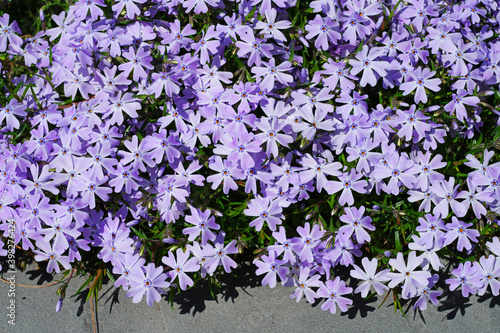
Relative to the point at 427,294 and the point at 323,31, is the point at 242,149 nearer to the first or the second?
the point at 323,31

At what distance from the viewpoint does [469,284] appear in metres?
2.53

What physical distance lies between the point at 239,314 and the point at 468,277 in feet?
4.50

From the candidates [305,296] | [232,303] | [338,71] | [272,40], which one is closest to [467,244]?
[305,296]

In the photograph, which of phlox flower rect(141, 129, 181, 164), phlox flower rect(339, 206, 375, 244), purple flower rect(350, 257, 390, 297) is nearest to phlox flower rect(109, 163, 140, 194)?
phlox flower rect(141, 129, 181, 164)

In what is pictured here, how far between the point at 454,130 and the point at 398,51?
58 cm

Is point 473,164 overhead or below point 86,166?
below

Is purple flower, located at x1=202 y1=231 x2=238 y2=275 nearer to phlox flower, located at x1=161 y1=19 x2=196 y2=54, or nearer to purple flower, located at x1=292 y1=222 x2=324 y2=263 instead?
purple flower, located at x1=292 y1=222 x2=324 y2=263

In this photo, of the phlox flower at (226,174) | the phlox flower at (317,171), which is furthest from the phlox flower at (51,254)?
the phlox flower at (317,171)

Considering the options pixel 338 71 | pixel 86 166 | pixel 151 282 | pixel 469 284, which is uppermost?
pixel 338 71

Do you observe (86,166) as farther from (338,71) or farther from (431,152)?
(431,152)

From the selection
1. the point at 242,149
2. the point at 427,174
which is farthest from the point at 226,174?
the point at 427,174

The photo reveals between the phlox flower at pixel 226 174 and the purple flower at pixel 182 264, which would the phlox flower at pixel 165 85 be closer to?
the phlox flower at pixel 226 174

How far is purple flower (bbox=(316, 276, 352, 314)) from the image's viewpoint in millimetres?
2570

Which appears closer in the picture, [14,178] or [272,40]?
[14,178]
